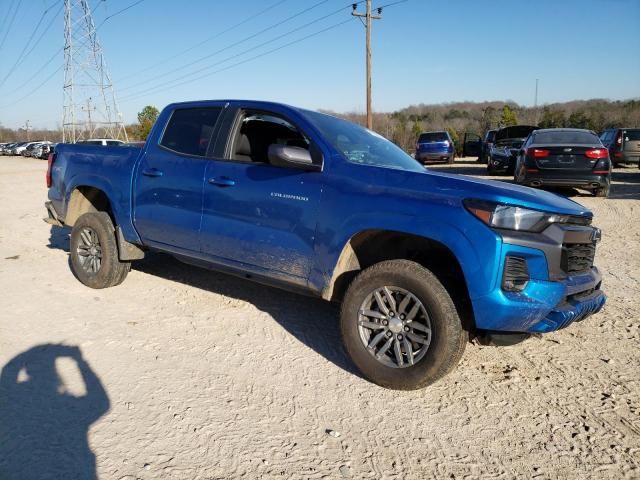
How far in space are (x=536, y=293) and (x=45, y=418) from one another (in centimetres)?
292

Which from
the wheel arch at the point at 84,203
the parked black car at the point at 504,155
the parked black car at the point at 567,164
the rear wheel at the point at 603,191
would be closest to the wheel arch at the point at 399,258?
the wheel arch at the point at 84,203

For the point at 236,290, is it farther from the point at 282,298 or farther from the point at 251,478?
the point at 251,478

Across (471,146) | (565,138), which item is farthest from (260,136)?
(471,146)

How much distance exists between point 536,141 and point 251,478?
10.3m

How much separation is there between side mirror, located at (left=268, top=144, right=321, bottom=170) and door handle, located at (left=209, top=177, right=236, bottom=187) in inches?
21.3

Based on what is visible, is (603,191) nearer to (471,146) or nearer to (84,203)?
(84,203)

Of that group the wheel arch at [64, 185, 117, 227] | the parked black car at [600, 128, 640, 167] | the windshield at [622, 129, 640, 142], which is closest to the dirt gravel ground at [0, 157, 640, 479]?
the wheel arch at [64, 185, 117, 227]

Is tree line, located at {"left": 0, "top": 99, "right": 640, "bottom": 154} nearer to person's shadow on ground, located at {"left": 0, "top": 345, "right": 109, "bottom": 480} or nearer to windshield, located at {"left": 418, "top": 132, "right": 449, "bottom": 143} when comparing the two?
windshield, located at {"left": 418, "top": 132, "right": 449, "bottom": 143}

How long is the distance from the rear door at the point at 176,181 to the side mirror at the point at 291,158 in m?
0.95

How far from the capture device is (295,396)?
9.82 feet

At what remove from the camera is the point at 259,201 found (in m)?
3.54

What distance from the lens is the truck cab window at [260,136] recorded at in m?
3.95

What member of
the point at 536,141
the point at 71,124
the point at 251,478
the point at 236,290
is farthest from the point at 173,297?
the point at 71,124

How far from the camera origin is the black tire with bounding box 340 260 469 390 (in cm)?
284
